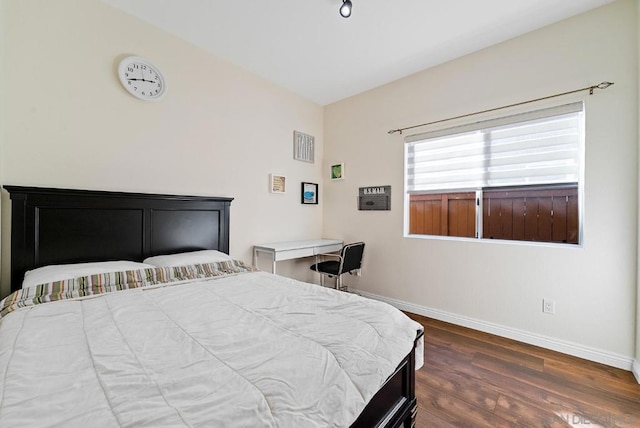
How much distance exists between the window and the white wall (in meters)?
0.16

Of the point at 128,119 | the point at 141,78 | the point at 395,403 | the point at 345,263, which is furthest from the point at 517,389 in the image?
A: the point at 141,78

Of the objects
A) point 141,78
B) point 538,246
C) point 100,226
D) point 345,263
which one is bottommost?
point 345,263

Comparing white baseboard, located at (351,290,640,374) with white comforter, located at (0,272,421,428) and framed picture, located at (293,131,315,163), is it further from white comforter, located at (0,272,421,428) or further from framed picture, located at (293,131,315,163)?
framed picture, located at (293,131,315,163)

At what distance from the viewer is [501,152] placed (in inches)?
101

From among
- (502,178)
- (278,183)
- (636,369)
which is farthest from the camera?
(278,183)

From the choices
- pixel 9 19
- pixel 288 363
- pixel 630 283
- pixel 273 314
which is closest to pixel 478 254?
pixel 630 283

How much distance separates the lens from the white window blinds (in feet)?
7.41

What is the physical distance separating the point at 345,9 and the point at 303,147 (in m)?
1.81

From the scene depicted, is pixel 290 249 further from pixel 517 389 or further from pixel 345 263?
pixel 517 389

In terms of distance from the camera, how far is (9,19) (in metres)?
1.75

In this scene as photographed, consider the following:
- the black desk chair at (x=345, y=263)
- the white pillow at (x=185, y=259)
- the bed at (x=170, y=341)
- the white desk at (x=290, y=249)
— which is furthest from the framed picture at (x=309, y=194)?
the bed at (x=170, y=341)

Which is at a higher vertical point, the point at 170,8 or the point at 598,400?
the point at 170,8

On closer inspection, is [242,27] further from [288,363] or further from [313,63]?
[288,363]

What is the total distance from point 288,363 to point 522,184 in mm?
2637
